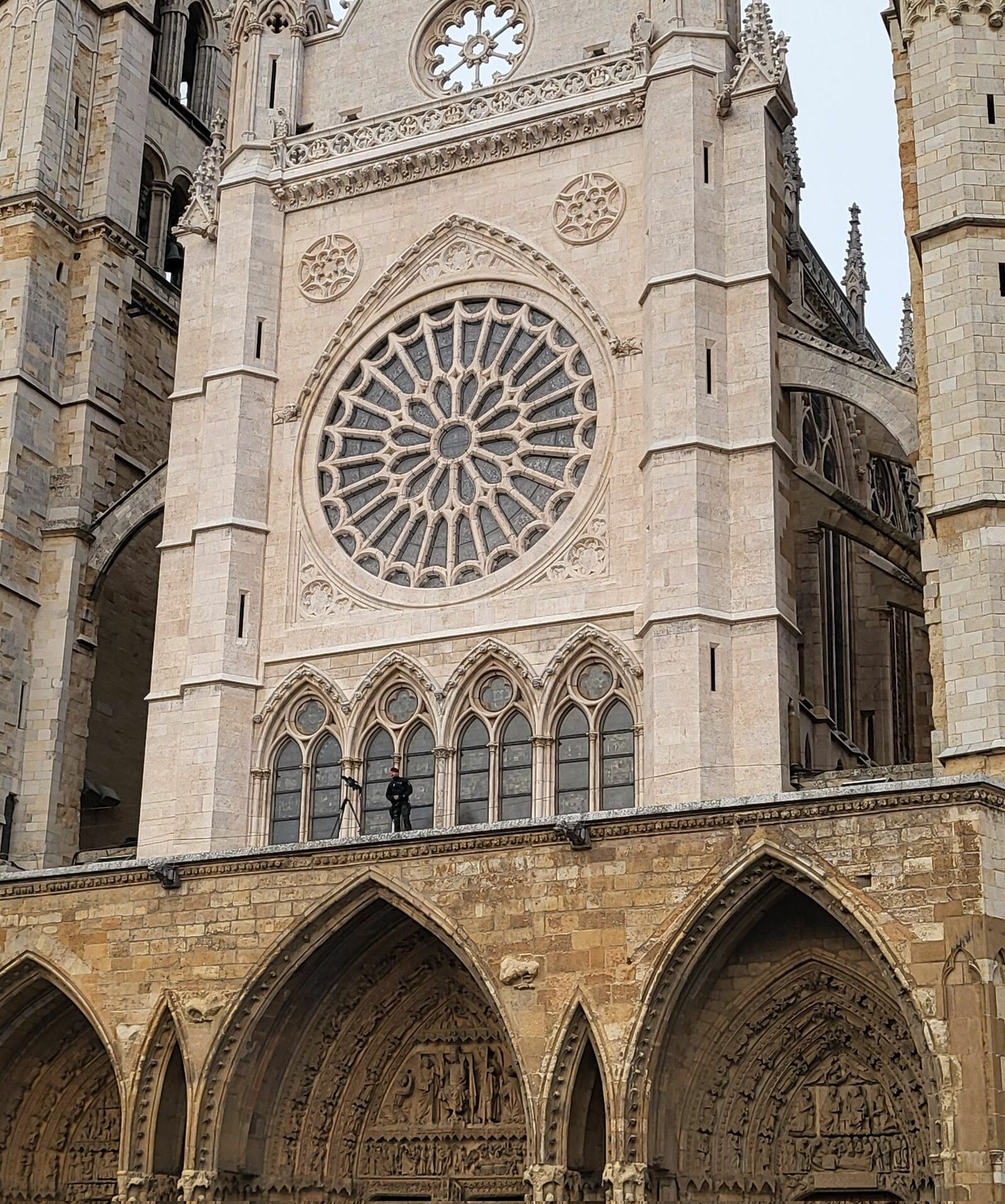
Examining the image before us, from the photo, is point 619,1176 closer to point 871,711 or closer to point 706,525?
point 706,525

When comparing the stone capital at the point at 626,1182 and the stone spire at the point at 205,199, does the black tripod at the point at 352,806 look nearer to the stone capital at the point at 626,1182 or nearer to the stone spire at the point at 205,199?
the stone capital at the point at 626,1182

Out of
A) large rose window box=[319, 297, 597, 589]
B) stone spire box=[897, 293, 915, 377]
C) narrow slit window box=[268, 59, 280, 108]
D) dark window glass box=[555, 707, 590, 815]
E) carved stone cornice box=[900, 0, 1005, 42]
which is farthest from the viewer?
stone spire box=[897, 293, 915, 377]

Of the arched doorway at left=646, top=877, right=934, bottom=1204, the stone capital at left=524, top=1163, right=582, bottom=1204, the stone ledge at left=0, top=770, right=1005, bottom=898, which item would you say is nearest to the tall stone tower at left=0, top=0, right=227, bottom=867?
the stone ledge at left=0, top=770, right=1005, bottom=898

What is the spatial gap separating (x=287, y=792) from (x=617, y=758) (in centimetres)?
367

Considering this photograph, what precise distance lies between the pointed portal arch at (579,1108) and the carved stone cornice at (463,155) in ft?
33.3

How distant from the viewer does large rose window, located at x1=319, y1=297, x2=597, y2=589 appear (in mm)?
20453

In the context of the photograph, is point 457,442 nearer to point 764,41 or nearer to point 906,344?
point 764,41

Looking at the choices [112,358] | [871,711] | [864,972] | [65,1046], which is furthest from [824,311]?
[65,1046]

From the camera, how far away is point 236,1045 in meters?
17.2

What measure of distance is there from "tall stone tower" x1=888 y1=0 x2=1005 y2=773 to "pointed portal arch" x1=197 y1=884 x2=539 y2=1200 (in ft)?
17.0

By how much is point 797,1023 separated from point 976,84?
30.4 feet

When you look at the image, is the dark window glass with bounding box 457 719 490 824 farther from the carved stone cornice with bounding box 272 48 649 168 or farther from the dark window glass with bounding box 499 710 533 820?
the carved stone cornice with bounding box 272 48 649 168

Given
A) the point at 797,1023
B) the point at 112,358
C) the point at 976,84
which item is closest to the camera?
the point at 797,1023

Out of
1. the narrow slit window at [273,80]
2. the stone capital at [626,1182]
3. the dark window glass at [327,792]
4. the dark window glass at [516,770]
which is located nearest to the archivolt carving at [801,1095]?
the stone capital at [626,1182]
